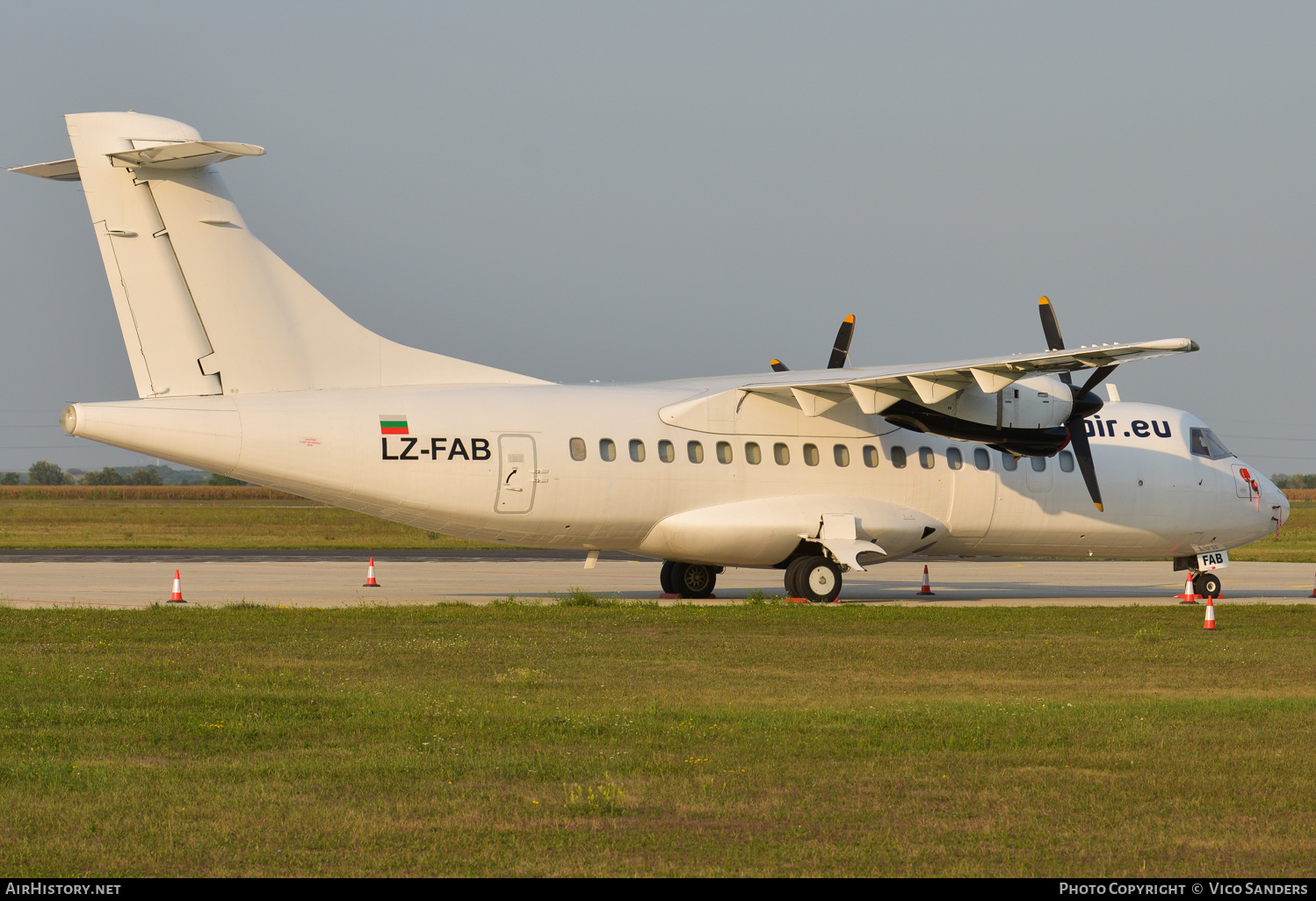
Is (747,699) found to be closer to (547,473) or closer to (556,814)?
(556,814)

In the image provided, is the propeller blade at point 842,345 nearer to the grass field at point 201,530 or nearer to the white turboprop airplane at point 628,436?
the white turboprop airplane at point 628,436

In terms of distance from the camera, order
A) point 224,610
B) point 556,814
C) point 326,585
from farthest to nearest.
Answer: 1. point 326,585
2. point 224,610
3. point 556,814

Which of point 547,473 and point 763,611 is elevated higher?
point 547,473

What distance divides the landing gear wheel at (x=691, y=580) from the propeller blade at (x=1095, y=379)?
7847 mm

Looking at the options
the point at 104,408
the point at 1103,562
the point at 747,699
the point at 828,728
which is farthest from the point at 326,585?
the point at 1103,562

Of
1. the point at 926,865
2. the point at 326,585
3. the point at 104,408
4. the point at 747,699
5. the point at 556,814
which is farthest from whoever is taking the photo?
the point at 326,585

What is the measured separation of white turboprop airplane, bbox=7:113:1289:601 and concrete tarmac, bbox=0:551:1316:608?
1911 mm

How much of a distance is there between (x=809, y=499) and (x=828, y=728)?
42.9 ft

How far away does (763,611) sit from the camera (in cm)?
2155

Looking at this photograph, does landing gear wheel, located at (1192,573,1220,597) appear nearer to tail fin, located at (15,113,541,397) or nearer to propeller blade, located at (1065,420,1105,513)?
propeller blade, located at (1065,420,1105,513)

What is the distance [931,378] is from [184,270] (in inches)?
478

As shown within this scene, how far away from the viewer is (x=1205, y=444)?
27.7m

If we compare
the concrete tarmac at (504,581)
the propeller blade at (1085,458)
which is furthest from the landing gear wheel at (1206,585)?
the propeller blade at (1085,458)
